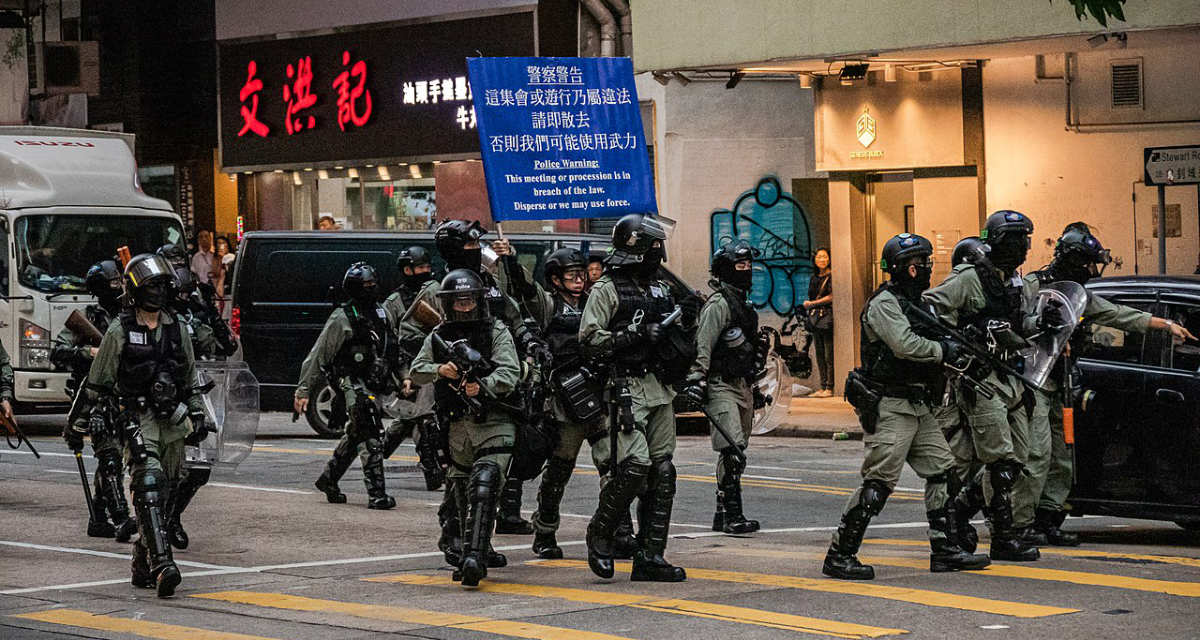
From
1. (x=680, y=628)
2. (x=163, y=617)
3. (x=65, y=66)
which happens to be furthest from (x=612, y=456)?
(x=65, y=66)

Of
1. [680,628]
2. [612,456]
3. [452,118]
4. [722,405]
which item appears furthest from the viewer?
[452,118]

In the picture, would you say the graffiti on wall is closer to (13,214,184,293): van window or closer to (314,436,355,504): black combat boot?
(13,214,184,293): van window

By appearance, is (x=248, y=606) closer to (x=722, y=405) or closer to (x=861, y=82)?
(x=722, y=405)

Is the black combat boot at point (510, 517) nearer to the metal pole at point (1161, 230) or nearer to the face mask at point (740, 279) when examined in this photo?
the face mask at point (740, 279)

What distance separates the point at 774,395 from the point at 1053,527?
3.92m

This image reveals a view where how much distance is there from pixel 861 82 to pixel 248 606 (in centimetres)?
1383

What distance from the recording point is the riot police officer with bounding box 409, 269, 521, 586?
10.3m

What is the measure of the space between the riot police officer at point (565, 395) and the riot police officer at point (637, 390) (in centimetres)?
13

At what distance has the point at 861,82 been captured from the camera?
73.2 ft

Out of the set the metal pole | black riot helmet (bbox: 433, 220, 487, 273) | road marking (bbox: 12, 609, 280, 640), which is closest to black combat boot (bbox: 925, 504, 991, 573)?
black riot helmet (bbox: 433, 220, 487, 273)

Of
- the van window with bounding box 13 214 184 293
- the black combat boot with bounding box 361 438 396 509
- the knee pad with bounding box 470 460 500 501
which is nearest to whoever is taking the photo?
the knee pad with bounding box 470 460 500 501

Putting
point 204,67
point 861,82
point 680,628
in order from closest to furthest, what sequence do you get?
point 680,628 → point 861,82 → point 204,67

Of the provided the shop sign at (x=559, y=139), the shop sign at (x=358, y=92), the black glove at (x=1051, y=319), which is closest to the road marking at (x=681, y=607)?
the black glove at (x=1051, y=319)

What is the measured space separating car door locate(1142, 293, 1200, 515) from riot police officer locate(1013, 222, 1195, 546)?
0.49 ft
